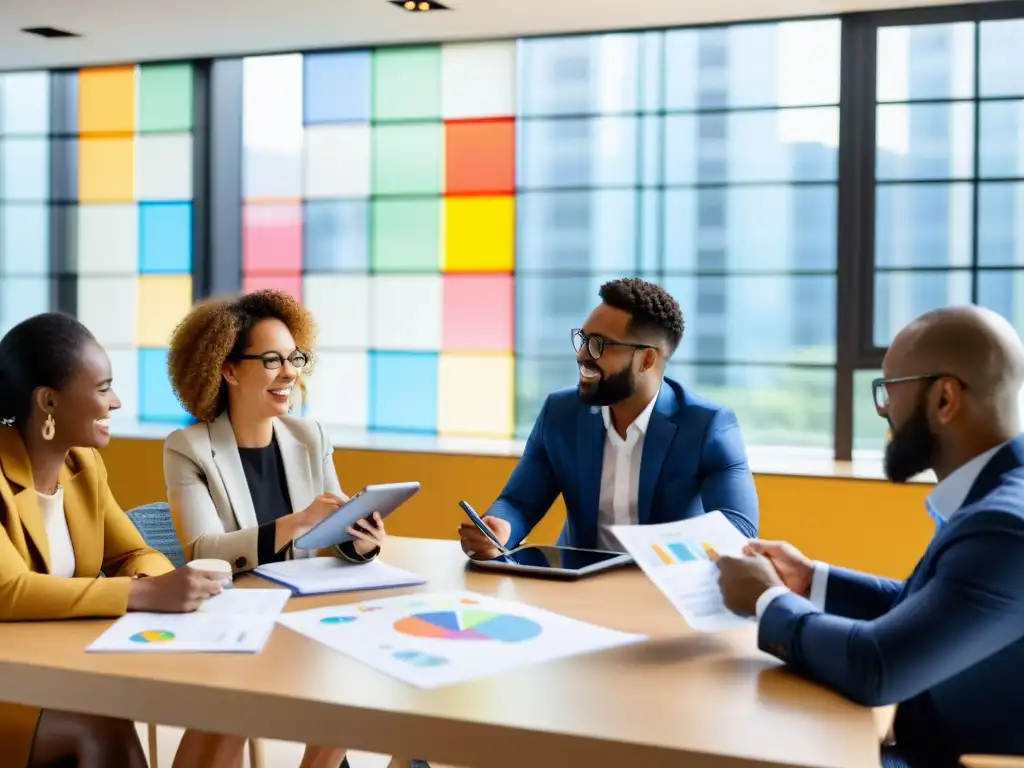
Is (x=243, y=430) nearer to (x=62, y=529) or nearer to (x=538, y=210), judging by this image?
(x=62, y=529)

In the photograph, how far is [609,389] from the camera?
302 cm

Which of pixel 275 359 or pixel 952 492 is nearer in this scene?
pixel 952 492

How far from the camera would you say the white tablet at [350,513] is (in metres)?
2.27

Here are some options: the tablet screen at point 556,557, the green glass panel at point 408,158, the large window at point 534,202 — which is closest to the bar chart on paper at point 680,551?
the tablet screen at point 556,557

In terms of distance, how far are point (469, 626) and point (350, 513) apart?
49 centimetres

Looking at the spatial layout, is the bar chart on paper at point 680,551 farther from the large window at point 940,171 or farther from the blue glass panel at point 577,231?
the blue glass panel at point 577,231

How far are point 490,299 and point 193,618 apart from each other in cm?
336

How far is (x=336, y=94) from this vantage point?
17.7 ft

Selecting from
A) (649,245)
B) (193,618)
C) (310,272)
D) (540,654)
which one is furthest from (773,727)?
(310,272)

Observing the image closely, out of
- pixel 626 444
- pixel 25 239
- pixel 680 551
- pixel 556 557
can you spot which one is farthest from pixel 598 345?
pixel 25 239

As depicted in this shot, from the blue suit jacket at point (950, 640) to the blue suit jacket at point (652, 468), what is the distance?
41.1 inches

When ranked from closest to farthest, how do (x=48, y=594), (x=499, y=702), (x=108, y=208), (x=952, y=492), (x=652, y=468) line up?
(x=499, y=702) → (x=952, y=492) → (x=48, y=594) → (x=652, y=468) → (x=108, y=208)

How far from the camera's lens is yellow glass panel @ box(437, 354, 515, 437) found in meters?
5.18

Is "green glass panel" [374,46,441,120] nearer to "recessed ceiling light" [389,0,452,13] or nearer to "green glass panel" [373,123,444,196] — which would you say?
"green glass panel" [373,123,444,196]
